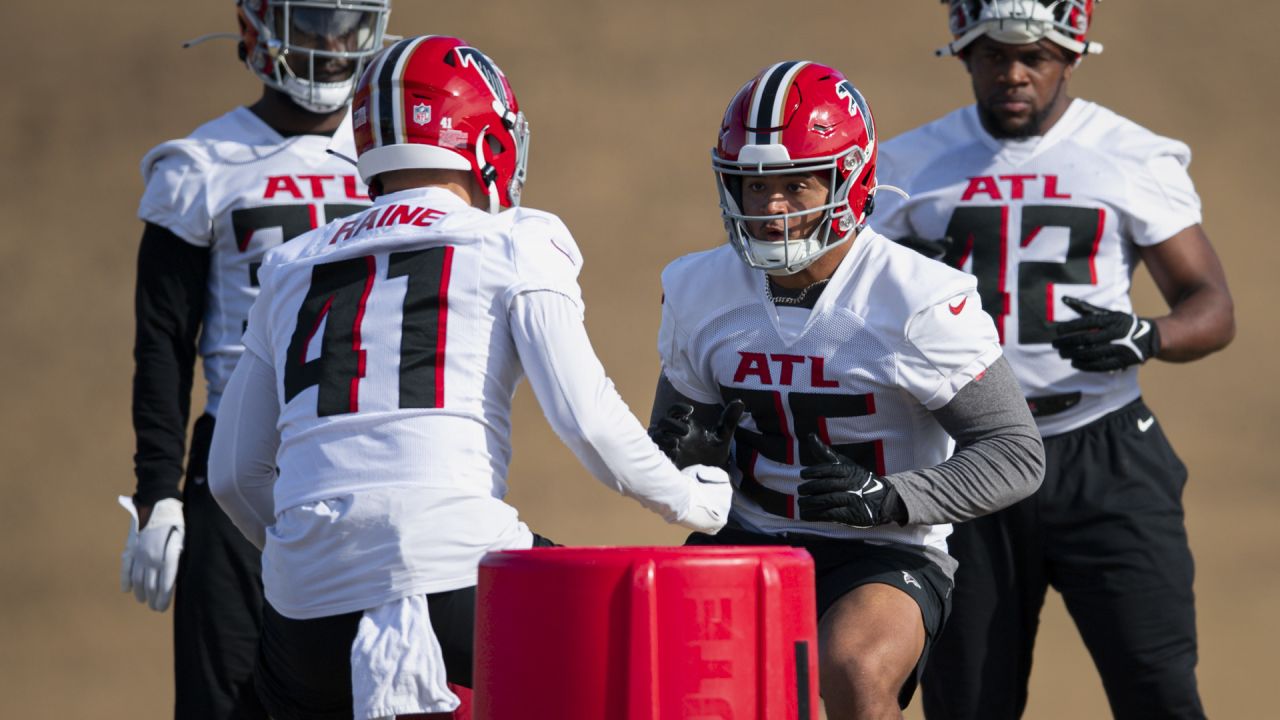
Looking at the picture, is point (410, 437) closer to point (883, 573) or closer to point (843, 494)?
point (843, 494)

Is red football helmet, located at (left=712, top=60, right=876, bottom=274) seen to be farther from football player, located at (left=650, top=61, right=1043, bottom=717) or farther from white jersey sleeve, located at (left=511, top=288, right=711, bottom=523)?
white jersey sleeve, located at (left=511, top=288, right=711, bottom=523)

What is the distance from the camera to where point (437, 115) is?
9.32ft

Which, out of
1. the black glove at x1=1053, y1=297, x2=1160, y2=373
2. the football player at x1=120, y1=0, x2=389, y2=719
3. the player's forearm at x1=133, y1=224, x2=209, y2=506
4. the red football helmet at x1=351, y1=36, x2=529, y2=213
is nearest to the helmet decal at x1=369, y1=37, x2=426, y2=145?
the red football helmet at x1=351, y1=36, x2=529, y2=213

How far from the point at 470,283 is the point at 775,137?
88cm

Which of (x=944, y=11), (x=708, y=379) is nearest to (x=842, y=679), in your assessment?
(x=708, y=379)

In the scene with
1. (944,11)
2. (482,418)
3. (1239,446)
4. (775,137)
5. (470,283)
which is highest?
(944,11)

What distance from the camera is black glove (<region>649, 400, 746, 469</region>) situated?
3.14m

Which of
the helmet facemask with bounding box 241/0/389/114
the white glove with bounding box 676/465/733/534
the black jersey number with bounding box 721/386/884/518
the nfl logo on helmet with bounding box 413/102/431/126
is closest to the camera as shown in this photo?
the white glove with bounding box 676/465/733/534

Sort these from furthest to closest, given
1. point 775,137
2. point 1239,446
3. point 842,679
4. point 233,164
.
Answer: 1. point 1239,446
2. point 233,164
3. point 775,137
4. point 842,679

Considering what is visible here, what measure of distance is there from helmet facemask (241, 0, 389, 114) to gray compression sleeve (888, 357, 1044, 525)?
64.2 inches

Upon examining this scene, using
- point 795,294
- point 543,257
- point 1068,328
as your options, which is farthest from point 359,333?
point 1068,328

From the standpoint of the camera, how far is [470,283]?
2609mm

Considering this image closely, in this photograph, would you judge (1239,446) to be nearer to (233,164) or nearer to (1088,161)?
(1088,161)

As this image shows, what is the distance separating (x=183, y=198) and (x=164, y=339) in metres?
0.31
